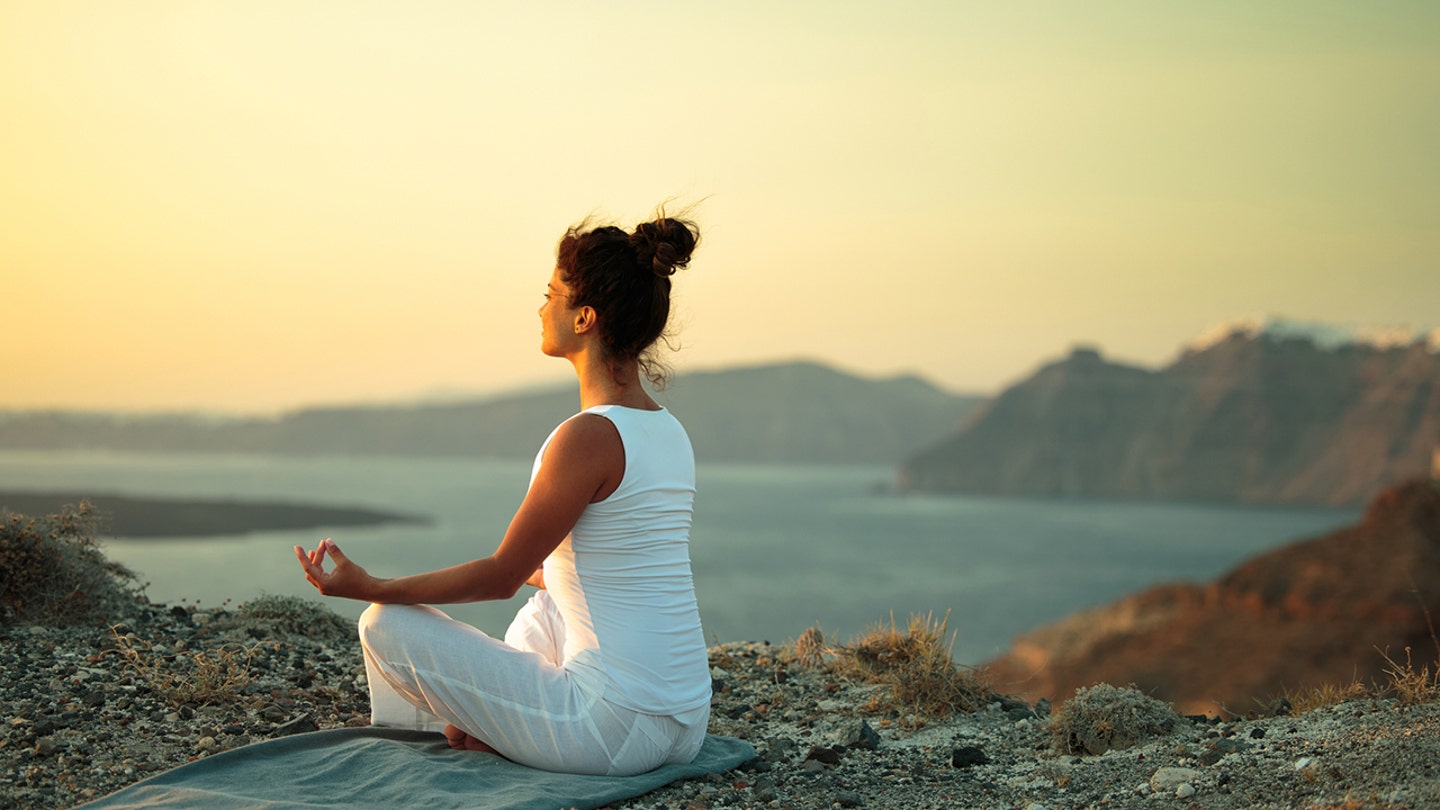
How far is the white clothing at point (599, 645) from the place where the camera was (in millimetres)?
3574

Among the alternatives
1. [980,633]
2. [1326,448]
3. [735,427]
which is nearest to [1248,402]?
[1326,448]

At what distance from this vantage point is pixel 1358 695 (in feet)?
15.9

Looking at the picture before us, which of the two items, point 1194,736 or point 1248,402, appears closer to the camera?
point 1194,736

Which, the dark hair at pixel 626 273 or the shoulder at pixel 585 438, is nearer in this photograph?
the shoulder at pixel 585 438

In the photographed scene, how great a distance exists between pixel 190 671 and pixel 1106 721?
13.6 feet

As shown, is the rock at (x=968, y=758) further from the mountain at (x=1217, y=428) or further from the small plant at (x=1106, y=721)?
the mountain at (x=1217, y=428)

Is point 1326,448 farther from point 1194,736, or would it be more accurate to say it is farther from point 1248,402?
point 1194,736

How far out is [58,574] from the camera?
5.64 m

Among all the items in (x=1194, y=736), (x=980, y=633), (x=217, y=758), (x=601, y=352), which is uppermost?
(x=601, y=352)

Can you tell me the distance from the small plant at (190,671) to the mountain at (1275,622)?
1679 inches

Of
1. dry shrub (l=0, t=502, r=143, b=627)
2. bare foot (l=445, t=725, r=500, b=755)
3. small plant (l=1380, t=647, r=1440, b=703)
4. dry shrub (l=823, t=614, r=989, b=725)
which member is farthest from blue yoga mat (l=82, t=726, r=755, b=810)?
small plant (l=1380, t=647, r=1440, b=703)

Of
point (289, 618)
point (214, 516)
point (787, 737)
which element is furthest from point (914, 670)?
point (214, 516)

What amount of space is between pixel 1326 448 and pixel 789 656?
15795 cm

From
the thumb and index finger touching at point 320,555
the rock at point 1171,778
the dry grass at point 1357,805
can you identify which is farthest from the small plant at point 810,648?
the thumb and index finger touching at point 320,555
